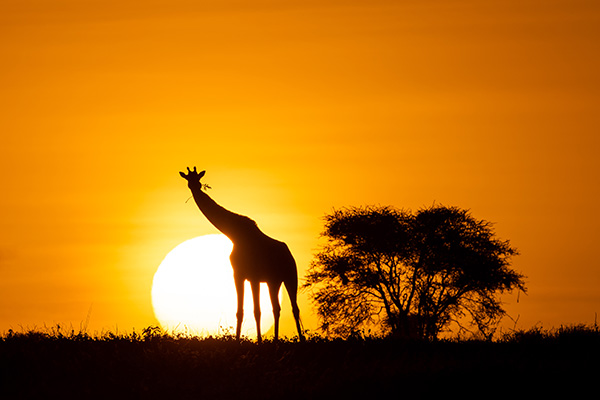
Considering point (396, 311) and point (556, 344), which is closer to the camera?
point (556, 344)

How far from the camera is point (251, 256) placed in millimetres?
25797

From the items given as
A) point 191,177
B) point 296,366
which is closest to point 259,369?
point 296,366

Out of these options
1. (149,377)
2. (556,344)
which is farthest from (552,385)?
(149,377)

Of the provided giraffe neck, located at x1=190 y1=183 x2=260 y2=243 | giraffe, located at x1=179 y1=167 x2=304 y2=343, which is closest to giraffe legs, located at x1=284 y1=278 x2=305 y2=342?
giraffe, located at x1=179 y1=167 x2=304 y2=343

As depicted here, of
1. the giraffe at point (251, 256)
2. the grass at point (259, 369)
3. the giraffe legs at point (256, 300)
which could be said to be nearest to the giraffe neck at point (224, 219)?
the giraffe at point (251, 256)

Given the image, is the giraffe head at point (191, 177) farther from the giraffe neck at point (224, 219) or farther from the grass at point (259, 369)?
the grass at point (259, 369)

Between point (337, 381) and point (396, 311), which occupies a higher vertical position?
point (396, 311)

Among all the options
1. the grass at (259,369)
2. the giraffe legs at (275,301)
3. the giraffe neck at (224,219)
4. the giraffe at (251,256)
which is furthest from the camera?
the giraffe neck at (224,219)

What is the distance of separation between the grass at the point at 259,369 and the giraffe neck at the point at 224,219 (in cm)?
280

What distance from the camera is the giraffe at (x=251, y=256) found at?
25.8 metres

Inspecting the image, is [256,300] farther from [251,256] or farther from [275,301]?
[251,256]

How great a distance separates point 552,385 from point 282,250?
8.36 meters

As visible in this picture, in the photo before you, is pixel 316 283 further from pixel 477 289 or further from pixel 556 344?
pixel 556 344

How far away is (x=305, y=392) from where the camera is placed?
19641mm
